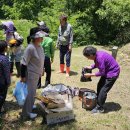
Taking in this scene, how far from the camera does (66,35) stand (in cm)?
960

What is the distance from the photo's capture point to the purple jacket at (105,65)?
22.5 ft

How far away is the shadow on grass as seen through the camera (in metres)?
7.55

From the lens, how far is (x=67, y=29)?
9586 millimetres

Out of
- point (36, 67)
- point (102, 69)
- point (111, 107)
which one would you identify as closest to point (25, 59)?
point (36, 67)

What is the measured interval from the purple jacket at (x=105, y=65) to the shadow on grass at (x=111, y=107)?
0.87m

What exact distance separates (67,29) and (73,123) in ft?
11.6

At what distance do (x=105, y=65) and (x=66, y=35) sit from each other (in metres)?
2.89

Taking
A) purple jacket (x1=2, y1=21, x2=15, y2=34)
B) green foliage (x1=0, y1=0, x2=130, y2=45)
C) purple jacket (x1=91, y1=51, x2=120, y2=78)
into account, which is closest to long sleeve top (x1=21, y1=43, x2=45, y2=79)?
purple jacket (x1=91, y1=51, x2=120, y2=78)

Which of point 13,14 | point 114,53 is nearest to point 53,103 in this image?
point 114,53

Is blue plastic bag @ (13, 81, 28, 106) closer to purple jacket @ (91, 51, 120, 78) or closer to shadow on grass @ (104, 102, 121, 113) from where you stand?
purple jacket @ (91, 51, 120, 78)

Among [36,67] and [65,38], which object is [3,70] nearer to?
[36,67]

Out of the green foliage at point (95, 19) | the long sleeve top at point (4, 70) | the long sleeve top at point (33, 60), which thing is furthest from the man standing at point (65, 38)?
the green foliage at point (95, 19)

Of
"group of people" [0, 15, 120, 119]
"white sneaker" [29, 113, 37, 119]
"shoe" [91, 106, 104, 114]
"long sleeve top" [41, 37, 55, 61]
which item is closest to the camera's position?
"group of people" [0, 15, 120, 119]

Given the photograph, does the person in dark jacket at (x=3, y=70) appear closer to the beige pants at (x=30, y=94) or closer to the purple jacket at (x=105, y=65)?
the beige pants at (x=30, y=94)
